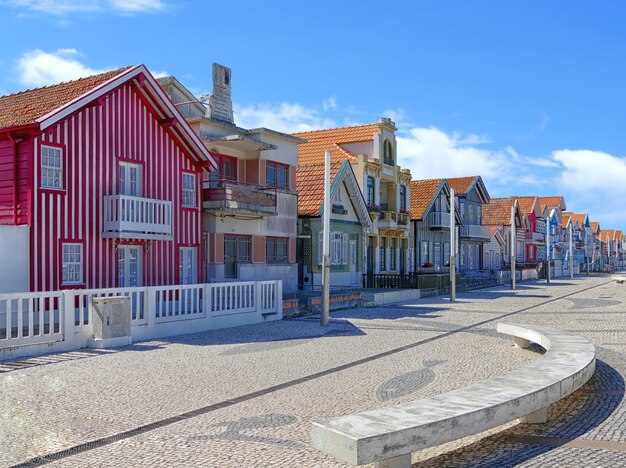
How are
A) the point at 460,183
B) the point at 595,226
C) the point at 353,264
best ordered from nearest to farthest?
the point at 353,264, the point at 460,183, the point at 595,226

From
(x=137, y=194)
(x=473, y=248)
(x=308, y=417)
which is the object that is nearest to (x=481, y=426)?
(x=308, y=417)

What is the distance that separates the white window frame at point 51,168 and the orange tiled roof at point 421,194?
88.9ft

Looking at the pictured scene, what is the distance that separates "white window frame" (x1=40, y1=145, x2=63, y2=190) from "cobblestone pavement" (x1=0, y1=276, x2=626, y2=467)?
5.97 metres

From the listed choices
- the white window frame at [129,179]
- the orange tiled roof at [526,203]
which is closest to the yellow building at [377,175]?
the white window frame at [129,179]

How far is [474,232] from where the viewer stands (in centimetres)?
5081

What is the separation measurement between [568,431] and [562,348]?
3551 mm

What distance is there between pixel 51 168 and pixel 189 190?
561 centimetres

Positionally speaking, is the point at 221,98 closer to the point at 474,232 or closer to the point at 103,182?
the point at 103,182

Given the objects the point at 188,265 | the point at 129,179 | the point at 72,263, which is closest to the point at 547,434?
the point at 72,263

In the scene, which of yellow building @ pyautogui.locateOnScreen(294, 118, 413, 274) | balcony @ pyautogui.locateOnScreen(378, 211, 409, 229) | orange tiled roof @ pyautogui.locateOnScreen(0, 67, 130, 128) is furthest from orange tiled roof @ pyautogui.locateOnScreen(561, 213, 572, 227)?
orange tiled roof @ pyautogui.locateOnScreen(0, 67, 130, 128)

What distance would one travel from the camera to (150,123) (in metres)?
20.9

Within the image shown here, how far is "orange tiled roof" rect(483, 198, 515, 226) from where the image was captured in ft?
202

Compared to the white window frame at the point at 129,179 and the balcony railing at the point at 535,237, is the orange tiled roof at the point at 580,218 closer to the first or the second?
the balcony railing at the point at 535,237

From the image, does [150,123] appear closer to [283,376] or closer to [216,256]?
[216,256]
